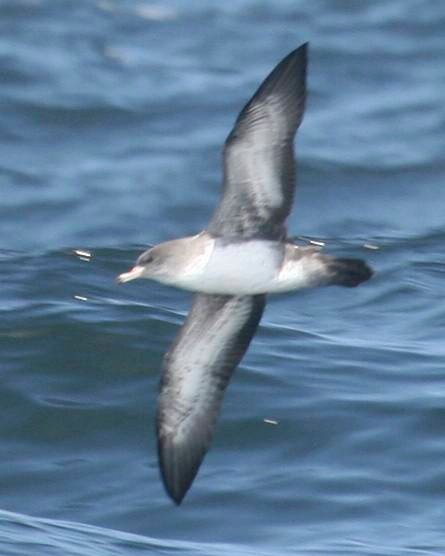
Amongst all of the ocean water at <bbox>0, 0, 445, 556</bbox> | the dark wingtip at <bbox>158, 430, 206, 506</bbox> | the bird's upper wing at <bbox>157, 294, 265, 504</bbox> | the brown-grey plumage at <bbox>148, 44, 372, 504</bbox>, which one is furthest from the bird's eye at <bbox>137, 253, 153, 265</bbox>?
the ocean water at <bbox>0, 0, 445, 556</bbox>

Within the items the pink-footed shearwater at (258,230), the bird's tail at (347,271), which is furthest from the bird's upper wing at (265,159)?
Result: the bird's tail at (347,271)

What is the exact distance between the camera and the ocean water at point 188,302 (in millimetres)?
10562

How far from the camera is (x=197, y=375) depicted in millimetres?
9094

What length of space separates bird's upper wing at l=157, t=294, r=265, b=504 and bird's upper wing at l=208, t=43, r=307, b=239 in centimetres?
73

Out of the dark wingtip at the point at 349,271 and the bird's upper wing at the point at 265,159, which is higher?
the bird's upper wing at the point at 265,159

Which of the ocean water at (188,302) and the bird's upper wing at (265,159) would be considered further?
the ocean water at (188,302)

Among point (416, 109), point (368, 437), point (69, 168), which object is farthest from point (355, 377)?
point (416, 109)

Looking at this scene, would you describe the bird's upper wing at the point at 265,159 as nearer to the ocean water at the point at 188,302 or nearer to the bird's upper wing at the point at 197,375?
the bird's upper wing at the point at 197,375

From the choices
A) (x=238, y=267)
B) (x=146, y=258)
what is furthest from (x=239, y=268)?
(x=146, y=258)

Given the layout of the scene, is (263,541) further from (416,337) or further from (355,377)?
(416,337)

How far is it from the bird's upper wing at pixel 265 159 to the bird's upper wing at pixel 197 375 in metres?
0.73

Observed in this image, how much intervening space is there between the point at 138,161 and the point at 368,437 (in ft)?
26.7

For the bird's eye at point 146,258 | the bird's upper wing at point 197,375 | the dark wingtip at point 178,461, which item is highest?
the bird's eye at point 146,258

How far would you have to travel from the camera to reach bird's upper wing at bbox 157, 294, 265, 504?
901 centimetres
